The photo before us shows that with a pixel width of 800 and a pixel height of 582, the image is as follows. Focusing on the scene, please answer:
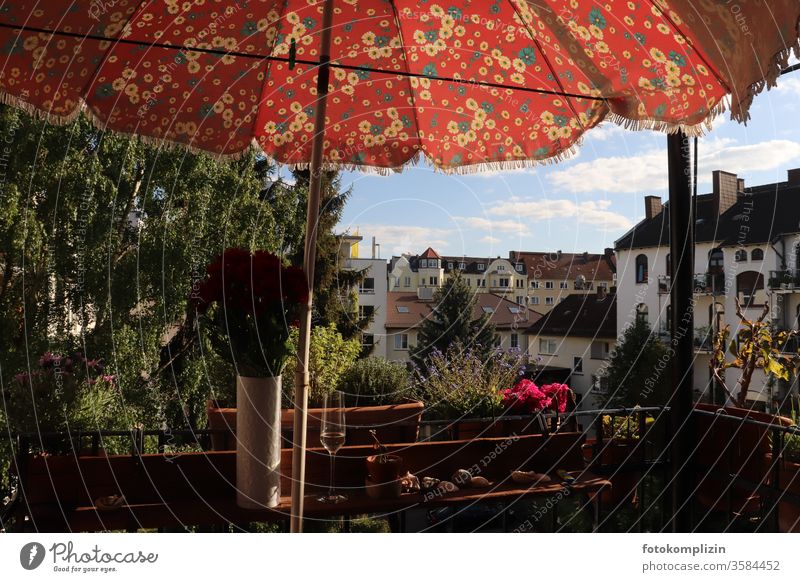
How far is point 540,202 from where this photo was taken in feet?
8.73

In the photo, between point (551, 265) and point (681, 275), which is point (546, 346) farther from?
point (681, 275)

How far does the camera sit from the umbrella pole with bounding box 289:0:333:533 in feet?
5.98

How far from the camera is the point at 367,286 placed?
1479cm

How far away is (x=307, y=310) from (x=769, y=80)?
1.26m

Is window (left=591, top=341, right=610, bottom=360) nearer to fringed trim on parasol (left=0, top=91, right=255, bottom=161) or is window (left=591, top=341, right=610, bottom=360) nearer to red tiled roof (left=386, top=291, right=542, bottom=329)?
red tiled roof (left=386, top=291, right=542, bottom=329)

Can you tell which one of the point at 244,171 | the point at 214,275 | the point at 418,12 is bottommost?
the point at 214,275

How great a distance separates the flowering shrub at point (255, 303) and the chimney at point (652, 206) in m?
16.3

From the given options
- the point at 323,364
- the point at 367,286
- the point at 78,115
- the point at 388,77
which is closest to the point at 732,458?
the point at 388,77

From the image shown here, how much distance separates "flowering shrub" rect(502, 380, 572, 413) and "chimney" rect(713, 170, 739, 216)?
12.4 meters

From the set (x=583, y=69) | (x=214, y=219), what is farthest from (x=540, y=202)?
(x=214, y=219)

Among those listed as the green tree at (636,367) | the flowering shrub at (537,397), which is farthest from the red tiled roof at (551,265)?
the flowering shrub at (537,397)

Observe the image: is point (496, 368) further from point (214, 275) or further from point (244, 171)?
point (244, 171)

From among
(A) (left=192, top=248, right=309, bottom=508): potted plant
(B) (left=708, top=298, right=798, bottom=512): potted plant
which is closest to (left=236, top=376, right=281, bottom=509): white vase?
(A) (left=192, top=248, right=309, bottom=508): potted plant
